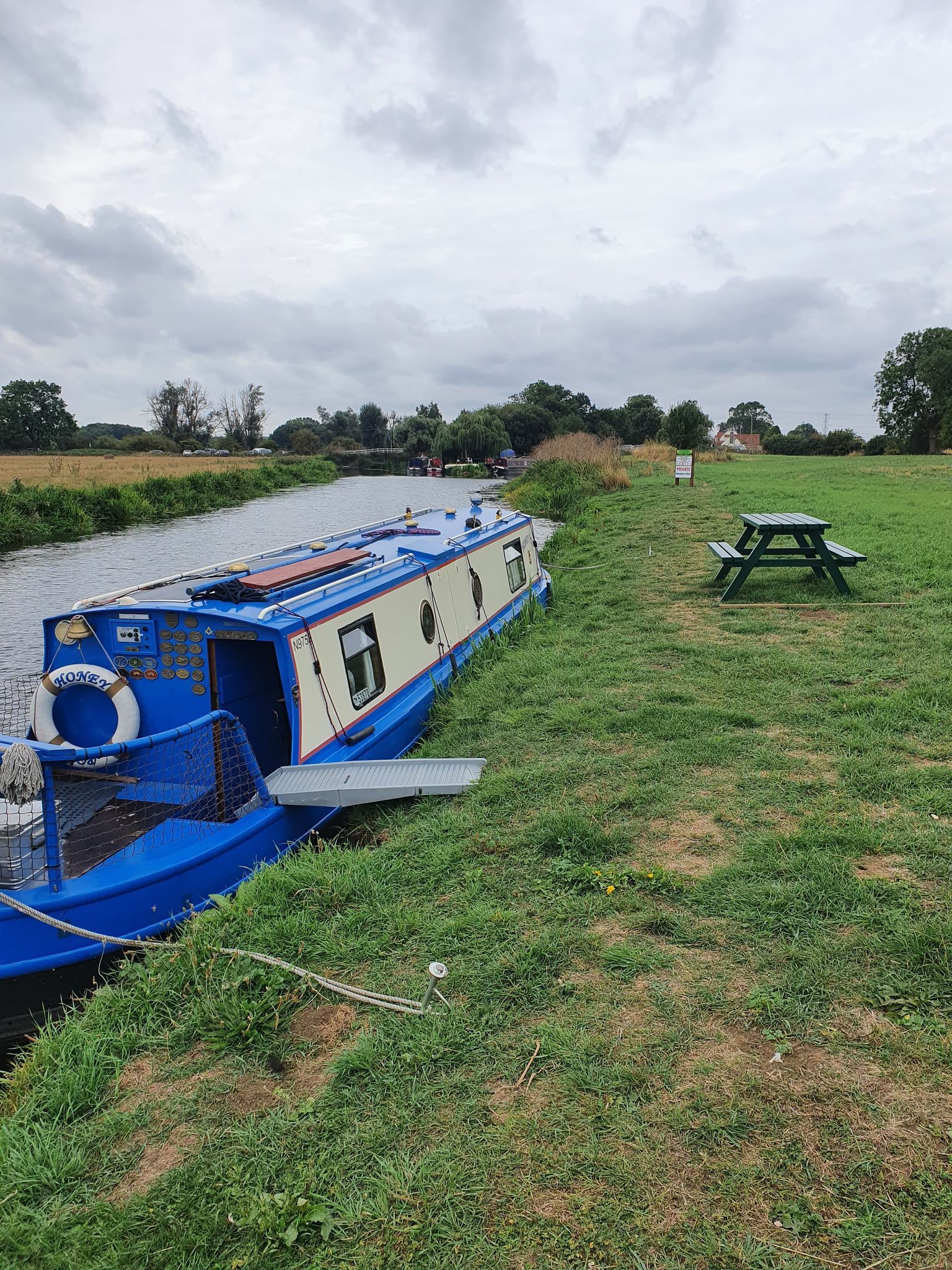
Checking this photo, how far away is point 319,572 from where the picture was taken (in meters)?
6.58

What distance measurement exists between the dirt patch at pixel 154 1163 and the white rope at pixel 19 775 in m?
1.78

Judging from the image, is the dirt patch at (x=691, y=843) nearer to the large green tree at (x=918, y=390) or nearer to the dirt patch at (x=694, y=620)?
the dirt patch at (x=694, y=620)

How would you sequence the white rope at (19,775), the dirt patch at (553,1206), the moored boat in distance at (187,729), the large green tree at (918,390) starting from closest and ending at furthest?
the dirt patch at (553,1206) → the white rope at (19,775) → the moored boat in distance at (187,729) → the large green tree at (918,390)

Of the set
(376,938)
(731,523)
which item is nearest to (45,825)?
(376,938)

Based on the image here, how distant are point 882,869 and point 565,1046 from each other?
177cm

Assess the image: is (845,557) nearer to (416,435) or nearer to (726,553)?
(726,553)

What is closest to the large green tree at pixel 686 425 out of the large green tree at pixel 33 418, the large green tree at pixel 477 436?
the large green tree at pixel 477 436

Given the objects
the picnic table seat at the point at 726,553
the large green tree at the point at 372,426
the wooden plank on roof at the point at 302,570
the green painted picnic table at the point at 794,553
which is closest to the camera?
the wooden plank on roof at the point at 302,570

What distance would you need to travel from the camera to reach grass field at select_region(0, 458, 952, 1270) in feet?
6.86

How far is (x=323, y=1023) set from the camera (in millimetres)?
2947

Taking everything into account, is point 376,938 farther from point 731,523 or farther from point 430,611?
point 731,523

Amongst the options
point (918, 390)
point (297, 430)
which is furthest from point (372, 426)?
point (918, 390)

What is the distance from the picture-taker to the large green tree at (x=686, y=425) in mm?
31859

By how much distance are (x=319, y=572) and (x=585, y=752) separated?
9.46 feet
